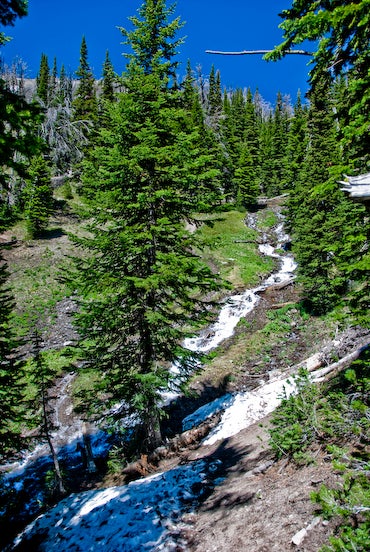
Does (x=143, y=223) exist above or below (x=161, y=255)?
above

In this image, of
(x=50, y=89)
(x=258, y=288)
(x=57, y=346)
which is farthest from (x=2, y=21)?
(x=50, y=89)

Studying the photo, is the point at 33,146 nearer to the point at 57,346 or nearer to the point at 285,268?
the point at 57,346

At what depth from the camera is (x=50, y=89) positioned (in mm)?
86500

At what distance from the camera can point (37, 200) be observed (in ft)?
119

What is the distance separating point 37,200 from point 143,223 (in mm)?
29466

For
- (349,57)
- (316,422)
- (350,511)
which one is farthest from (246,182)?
(350,511)

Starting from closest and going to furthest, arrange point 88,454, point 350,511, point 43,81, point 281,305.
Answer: point 350,511, point 88,454, point 281,305, point 43,81

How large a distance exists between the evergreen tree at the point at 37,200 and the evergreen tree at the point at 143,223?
27.5 metres

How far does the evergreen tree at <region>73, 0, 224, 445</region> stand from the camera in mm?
10195

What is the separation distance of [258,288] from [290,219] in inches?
561

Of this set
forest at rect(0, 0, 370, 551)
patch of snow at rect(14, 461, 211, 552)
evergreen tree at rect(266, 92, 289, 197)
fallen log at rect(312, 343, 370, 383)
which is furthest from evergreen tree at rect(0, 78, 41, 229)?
evergreen tree at rect(266, 92, 289, 197)

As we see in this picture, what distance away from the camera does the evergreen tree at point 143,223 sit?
33.4ft

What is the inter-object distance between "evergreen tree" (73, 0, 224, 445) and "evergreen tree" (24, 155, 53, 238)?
27542 mm

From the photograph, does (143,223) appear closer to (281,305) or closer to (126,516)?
(126,516)
